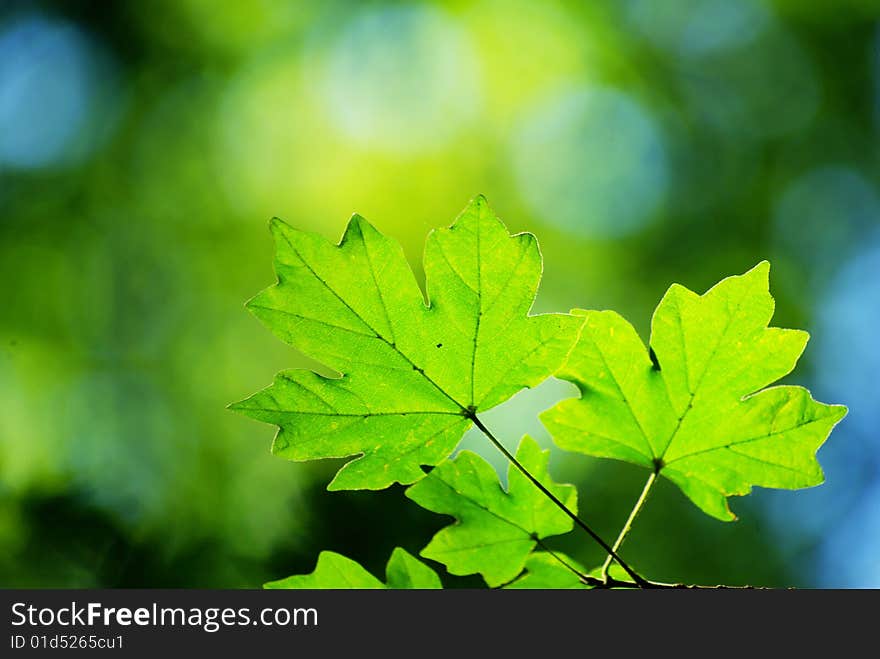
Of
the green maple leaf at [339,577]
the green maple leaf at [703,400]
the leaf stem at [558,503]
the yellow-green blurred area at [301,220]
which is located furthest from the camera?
the yellow-green blurred area at [301,220]

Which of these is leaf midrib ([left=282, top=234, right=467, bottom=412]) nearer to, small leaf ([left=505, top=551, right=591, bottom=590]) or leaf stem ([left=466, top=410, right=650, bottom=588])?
leaf stem ([left=466, top=410, right=650, bottom=588])

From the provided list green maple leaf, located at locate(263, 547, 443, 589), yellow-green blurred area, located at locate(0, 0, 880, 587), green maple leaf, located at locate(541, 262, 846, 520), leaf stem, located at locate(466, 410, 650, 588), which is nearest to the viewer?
leaf stem, located at locate(466, 410, 650, 588)

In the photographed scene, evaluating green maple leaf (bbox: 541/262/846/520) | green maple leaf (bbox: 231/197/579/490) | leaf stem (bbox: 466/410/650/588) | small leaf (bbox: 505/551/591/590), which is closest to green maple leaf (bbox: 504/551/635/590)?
small leaf (bbox: 505/551/591/590)

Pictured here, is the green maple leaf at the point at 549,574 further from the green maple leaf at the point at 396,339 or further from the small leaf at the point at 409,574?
the green maple leaf at the point at 396,339

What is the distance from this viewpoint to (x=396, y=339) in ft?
4.45

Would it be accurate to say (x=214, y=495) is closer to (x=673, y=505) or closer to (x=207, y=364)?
(x=207, y=364)

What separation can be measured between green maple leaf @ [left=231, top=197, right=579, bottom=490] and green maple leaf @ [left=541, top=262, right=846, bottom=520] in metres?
0.16

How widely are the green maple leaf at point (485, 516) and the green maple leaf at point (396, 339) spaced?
0.15 metres

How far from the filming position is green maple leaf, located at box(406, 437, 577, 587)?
1523 mm

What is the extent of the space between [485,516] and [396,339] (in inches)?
17.9

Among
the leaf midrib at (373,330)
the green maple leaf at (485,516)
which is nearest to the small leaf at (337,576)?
the green maple leaf at (485,516)

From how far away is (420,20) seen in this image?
15.7 meters

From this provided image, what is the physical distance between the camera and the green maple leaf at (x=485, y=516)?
1.52 m

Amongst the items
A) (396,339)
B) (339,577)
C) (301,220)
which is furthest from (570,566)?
(301,220)
